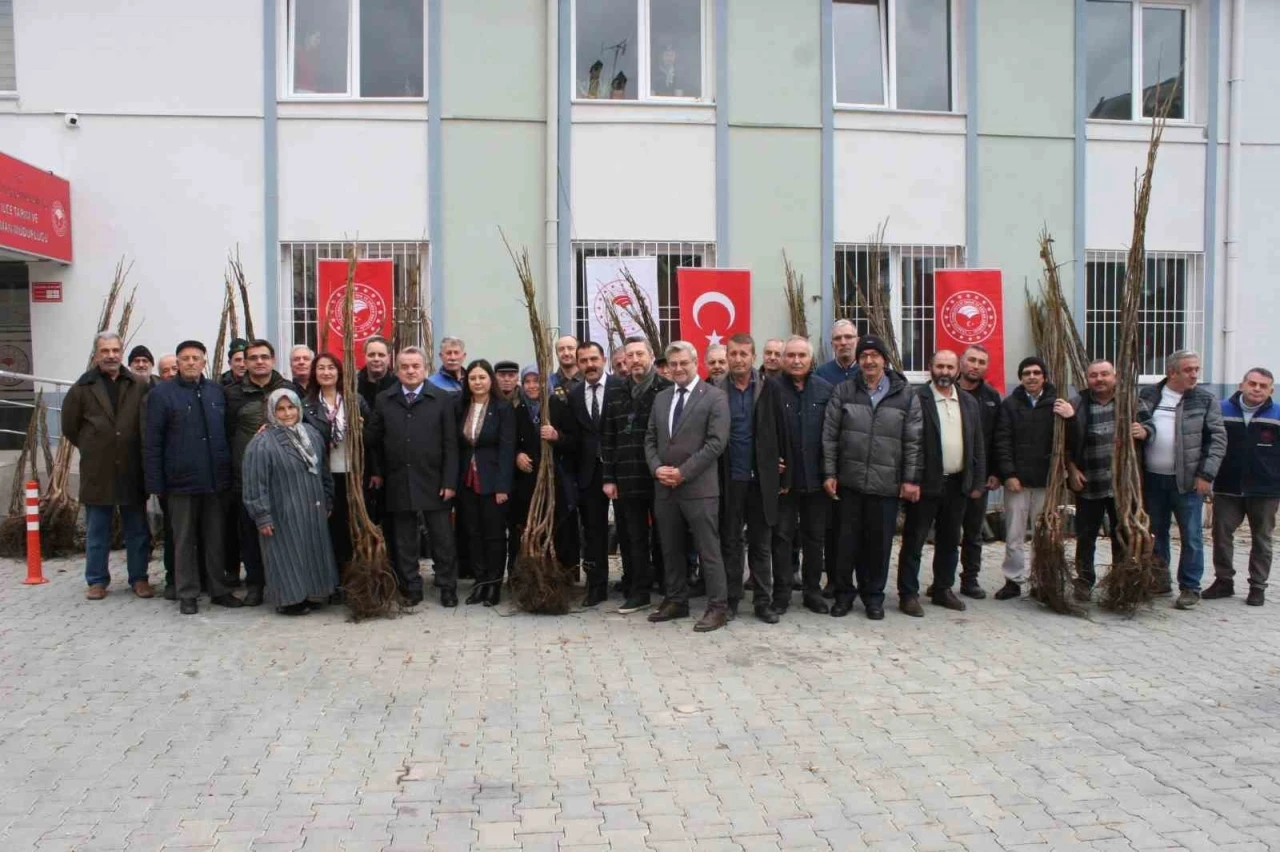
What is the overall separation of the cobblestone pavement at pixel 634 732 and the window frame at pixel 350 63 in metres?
5.78

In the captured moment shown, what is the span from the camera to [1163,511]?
743 cm

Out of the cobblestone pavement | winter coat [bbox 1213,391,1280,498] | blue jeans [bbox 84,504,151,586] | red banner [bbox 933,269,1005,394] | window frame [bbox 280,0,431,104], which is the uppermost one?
window frame [bbox 280,0,431,104]

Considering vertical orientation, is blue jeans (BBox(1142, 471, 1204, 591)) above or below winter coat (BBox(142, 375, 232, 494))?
below

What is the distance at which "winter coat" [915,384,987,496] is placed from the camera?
22.6 ft

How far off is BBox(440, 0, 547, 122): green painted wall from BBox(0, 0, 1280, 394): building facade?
27 mm

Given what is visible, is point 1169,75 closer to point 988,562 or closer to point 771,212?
point 771,212

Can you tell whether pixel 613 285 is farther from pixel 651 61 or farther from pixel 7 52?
pixel 7 52

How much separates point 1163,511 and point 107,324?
9.17 meters

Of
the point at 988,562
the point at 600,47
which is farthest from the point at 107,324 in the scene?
the point at 988,562

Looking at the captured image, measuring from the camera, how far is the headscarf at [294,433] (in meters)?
6.78

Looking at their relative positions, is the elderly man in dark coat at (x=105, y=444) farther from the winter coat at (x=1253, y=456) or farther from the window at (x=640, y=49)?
the winter coat at (x=1253, y=456)

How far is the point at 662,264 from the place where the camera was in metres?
11.0

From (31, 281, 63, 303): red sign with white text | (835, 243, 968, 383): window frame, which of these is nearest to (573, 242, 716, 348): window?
(835, 243, 968, 383): window frame

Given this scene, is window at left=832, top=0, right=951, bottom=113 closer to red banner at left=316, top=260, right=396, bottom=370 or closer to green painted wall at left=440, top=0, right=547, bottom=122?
green painted wall at left=440, top=0, right=547, bottom=122
